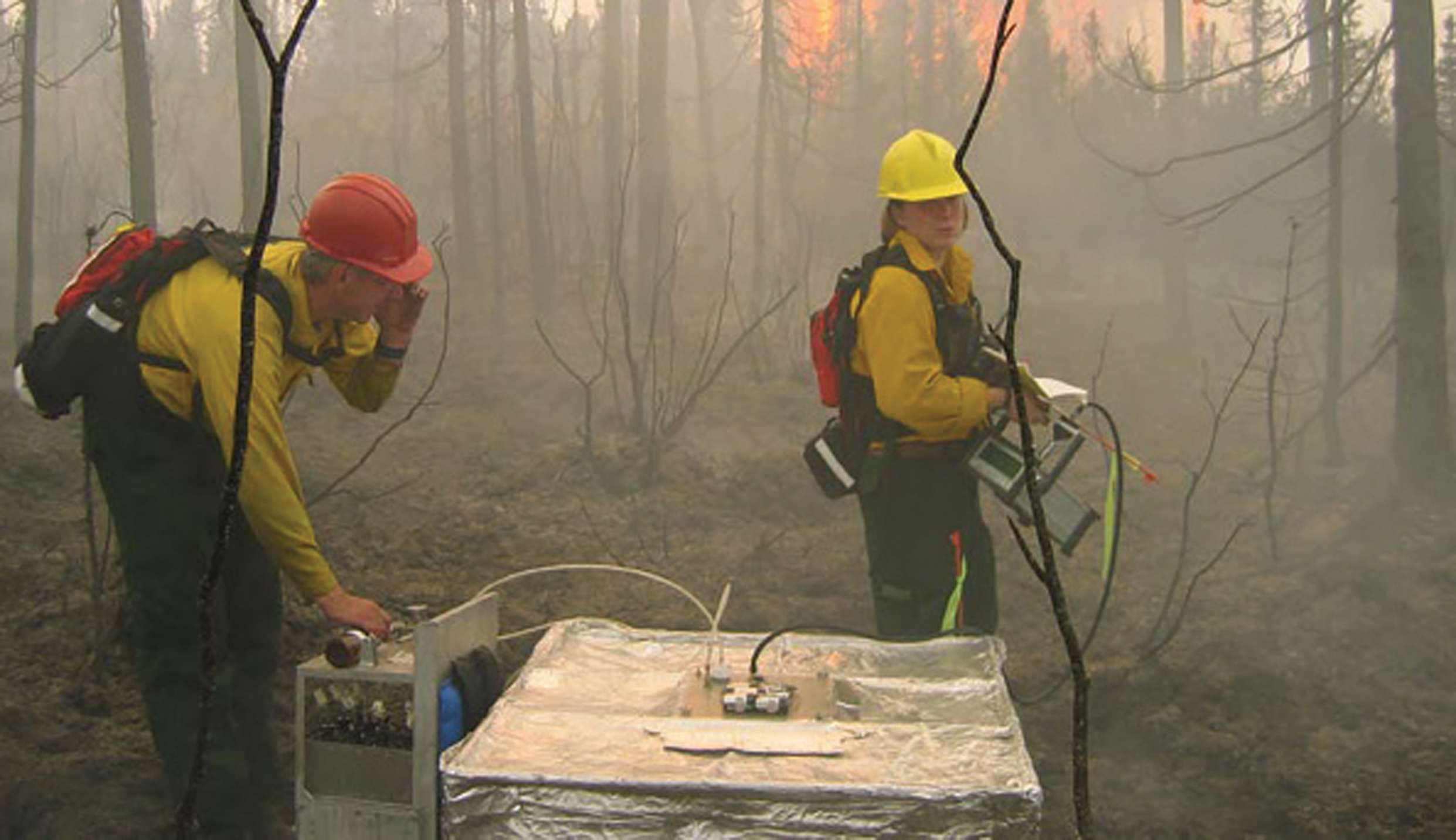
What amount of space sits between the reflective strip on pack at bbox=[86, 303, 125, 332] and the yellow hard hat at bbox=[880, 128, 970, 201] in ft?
6.95

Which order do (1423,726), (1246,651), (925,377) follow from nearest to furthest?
1. (925,377)
2. (1423,726)
3. (1246,651)

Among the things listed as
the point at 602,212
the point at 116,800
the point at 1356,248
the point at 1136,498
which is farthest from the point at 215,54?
the point at 116,800

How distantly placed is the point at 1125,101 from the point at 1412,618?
24.0 meters

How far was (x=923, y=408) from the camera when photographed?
130 inches

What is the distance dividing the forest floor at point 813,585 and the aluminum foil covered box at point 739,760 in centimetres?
189

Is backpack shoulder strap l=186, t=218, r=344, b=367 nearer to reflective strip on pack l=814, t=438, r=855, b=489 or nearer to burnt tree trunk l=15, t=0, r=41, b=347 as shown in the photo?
reflective strip on pack l=814, t=438, r=855, b=489

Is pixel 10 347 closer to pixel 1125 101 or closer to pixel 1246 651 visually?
pixel 1246 651

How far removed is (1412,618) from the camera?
5.80 meters

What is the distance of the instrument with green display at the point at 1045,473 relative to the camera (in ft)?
10.8

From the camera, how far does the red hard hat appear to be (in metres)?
3.00

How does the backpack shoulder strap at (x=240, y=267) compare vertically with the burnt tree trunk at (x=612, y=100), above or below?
below

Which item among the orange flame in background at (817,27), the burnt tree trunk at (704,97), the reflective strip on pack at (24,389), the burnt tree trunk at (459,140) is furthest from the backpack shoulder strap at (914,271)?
the orange flame in background at (817,27)

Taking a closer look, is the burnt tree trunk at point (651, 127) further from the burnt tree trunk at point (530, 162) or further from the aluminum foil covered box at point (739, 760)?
the aluminum foil covered box at point (739, 760)

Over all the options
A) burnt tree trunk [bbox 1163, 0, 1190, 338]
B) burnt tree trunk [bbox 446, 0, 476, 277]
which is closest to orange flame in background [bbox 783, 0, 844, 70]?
burnt tree trunk [bbox 1163, 0, 1190, 338]
